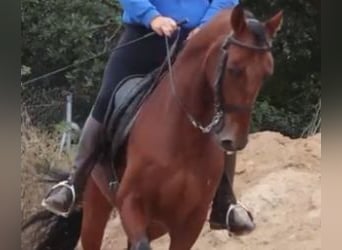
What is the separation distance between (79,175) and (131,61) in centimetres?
34

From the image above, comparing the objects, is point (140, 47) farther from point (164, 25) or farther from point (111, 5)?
point (111, 5)

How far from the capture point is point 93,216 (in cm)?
206

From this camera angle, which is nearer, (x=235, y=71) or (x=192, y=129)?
(x=235, y=71)

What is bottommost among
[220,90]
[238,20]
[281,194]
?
[281,194]

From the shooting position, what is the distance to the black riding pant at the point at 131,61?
1.83 meters

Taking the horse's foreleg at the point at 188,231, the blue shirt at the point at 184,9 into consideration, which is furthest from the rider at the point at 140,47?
the horse's foreleg at the point at 188,231

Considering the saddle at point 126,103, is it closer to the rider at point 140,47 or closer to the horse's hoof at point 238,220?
the rider at point 140,47

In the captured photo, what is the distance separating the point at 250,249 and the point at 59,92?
2.31 feet

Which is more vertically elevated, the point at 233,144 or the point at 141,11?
the point at 141,11

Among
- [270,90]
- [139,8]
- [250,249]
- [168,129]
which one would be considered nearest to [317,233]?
[250,249]

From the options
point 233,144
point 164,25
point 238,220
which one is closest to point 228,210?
point 238,220

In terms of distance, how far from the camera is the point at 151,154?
1697 mm

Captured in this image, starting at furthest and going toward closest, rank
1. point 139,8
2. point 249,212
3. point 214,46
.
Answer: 1. point 249,212
2. point 139,8
3. point 214,46

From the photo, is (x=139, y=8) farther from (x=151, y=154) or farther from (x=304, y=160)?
(x=304, y=160)
